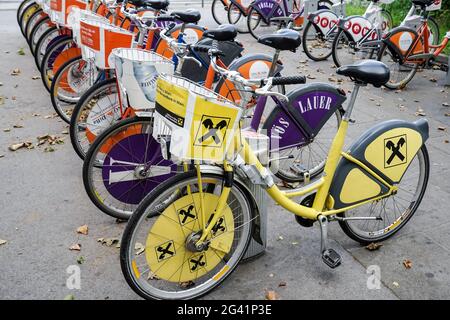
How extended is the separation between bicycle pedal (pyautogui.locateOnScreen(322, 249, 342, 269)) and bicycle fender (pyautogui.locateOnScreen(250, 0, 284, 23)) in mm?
7248

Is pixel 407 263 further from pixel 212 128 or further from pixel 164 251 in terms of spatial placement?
pixel 212 128

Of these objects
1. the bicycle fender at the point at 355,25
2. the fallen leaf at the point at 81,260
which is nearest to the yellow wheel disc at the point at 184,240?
the fallen leaf at the point at 81,260

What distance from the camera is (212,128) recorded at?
2400 mm

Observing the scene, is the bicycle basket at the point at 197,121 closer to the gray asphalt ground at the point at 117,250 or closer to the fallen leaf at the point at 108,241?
the gray asphalt ground at the point at 117,250

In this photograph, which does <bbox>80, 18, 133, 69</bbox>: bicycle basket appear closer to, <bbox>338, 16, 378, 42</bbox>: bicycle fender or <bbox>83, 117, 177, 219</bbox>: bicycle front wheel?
<bbox>83, 117, 177, 219</bbox>: bicycle front wheel

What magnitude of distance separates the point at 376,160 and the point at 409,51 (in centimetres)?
446

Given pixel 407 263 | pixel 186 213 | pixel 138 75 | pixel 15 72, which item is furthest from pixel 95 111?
pixel 15 72

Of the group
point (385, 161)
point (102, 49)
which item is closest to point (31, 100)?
point (102, 49)

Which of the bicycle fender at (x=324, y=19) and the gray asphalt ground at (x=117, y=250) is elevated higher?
the bicycle fender at (x=324, y=19)

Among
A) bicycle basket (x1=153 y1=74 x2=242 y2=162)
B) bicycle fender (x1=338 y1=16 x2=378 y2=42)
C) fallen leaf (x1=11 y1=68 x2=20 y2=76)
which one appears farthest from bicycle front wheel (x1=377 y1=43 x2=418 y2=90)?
fallen leaf (x1=11 y1=68 x2=20 y2=76)

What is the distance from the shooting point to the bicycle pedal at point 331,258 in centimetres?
307

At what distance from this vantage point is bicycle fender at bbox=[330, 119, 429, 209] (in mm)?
3090

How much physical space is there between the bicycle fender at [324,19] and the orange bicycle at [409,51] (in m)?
1.42
